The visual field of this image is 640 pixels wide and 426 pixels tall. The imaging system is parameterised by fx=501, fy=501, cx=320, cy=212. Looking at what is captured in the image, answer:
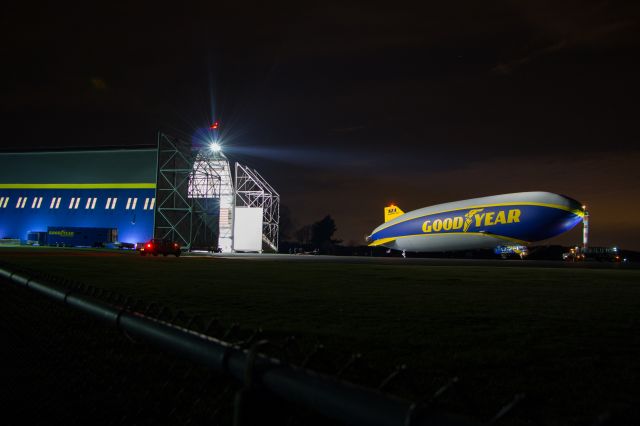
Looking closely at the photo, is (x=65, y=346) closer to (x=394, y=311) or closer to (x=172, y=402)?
(x=172, y=402)

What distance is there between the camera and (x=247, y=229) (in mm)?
61781

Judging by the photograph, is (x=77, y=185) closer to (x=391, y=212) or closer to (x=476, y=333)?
(x=391, y=212)

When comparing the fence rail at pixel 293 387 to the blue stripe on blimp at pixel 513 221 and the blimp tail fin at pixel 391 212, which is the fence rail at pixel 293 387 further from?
the blimp tail fin at pixel 391 212

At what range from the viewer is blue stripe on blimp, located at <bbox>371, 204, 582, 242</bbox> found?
159 ft

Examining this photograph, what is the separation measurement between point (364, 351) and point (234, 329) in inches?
158

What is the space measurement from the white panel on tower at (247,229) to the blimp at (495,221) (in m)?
19.0

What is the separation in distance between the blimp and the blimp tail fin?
52.5 feet

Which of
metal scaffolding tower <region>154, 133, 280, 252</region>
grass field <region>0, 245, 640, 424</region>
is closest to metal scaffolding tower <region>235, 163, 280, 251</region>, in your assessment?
metal scaffolding tower <region>154, 133, 280, 252</region>

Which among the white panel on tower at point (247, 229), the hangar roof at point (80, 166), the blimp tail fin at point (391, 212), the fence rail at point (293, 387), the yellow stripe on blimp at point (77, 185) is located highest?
the hangar roof at point (80, 166)

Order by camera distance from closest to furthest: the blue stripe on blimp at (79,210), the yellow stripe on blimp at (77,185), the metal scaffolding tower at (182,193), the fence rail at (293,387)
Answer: the fence rail at (293,387) → the metal scaffolding tower at (182,193) → the blue stripe on blimp at (79,210) → the yellow stripe on blimp at (77,185)

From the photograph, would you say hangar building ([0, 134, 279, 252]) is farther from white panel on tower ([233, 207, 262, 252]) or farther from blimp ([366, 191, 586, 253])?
blimp ([366, 191, 586, 253])

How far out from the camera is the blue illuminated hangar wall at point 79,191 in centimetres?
6306

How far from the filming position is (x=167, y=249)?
1626 inches

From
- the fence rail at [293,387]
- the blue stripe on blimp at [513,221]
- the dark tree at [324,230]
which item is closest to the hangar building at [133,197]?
the blue stripe on blimp at [513,221]
